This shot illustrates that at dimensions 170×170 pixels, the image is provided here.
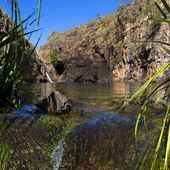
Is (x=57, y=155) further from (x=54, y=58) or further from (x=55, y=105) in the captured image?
(x=54, y=58)

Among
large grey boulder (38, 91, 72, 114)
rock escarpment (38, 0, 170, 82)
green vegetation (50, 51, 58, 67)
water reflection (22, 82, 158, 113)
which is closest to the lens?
large grey boulder (38, 91, 72, 114)

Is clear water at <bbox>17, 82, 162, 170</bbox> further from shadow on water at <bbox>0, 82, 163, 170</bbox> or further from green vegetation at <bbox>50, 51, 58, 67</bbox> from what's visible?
green vegetation at <bbox>50, 51, 58, 67</bbox>

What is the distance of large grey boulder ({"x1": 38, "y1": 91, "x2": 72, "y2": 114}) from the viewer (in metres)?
15.1

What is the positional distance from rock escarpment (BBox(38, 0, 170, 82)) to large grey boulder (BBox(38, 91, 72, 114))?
86093 mm

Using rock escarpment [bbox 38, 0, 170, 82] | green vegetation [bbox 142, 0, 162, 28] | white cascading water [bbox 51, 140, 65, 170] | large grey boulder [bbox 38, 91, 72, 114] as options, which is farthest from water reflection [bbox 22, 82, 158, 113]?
rock escarpment [bbox 38, 0, 170, 82]

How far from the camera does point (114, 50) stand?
434ft

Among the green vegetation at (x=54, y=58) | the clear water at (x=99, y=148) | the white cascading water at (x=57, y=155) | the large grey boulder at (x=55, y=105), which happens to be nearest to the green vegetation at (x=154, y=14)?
the clear water at (x=99, y=148)

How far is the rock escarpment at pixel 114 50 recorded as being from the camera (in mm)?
113625

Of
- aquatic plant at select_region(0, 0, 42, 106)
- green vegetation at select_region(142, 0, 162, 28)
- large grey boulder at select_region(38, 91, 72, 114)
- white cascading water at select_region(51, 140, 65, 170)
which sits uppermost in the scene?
green vegetation at select_region(142, 0, 162, 28)

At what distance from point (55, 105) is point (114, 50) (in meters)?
118

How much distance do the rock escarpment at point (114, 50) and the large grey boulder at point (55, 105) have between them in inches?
3389

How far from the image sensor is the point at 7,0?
4551 millimetres

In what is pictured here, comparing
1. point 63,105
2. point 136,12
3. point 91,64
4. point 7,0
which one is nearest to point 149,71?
point 91,64

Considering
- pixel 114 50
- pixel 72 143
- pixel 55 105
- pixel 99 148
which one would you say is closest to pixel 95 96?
pixel 55 105
